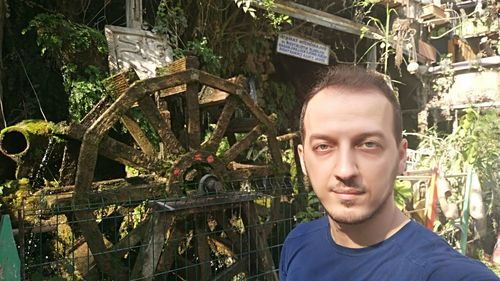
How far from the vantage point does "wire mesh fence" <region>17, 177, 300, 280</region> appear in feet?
13.1

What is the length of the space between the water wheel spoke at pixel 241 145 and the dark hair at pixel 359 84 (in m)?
3.98

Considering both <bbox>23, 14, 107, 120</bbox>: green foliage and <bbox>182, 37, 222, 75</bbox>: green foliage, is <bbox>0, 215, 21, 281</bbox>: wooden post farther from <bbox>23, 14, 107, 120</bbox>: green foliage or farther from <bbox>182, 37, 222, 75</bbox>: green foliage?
<bbox>182, 37, 222, 75</bbox>: green foliage

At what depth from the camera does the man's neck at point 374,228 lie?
108 cm

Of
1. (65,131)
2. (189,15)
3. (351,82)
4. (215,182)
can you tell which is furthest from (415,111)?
(351,82)

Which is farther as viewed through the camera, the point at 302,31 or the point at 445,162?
the point at 302,31

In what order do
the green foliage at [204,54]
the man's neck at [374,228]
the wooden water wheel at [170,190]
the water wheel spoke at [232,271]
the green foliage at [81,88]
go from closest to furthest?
the man's neck at [374,228]
the wooden water wheel at [170,190]
the water wheel spoke at [232,271]
the green foliage at [81,88]
the green foliage at [204,54]

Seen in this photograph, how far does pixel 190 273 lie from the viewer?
4.68 m

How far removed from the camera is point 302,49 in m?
8.02

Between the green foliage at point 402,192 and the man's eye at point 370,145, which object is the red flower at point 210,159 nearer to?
the green foliage at point 402,192

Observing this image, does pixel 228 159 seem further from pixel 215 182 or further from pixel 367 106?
pixel 367 106

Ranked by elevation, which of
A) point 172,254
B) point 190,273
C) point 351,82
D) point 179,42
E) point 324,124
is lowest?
point 190,273

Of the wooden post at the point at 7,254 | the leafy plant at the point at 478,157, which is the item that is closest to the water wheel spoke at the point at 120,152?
the wooden post at the point at 7,254

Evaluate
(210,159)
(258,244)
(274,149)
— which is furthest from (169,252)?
(274,149)

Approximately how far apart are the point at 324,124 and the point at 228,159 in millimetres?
4122
